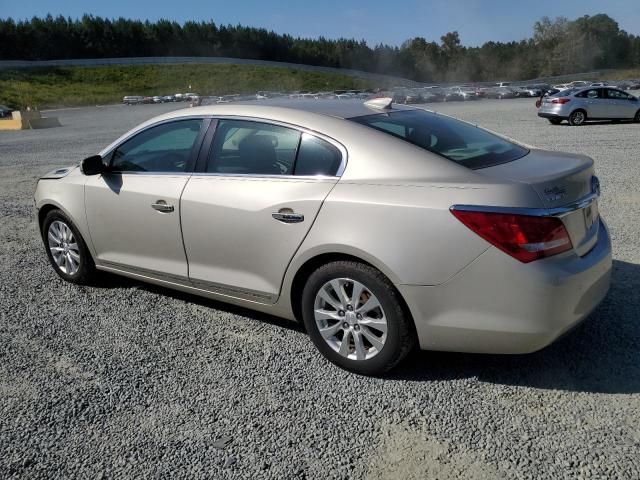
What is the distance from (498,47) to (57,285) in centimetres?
Result: 12839

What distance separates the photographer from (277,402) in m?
3.24

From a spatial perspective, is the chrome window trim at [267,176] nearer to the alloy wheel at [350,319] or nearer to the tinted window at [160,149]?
the tinted window at [160,149]

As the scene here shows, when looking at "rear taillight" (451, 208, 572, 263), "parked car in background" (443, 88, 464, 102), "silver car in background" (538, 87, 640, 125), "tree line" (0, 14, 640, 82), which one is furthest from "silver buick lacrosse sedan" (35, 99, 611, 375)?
"tree line" (0, 14, 640, 82)

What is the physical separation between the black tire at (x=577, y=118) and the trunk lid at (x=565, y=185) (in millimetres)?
19666

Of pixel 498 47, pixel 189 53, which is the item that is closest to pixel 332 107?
pixel 189 53

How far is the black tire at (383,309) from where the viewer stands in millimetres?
3227

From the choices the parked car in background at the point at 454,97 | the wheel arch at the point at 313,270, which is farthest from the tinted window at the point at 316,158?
the parked car in background at the point at 454,97

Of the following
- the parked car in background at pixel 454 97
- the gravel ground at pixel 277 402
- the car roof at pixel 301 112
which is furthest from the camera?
the parked car in background at pixel 454 97

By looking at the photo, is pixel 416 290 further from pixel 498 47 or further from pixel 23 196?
pixel 498 47

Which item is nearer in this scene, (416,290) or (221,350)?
(416,290)

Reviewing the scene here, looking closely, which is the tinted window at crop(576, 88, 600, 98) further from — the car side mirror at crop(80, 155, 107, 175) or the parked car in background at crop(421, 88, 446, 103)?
the parked car in background at crop(421, 88, 446, 103)

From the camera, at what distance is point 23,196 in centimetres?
1007

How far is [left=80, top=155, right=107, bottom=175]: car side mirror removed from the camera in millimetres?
4660

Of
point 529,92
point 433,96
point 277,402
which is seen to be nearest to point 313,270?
point 277,402
